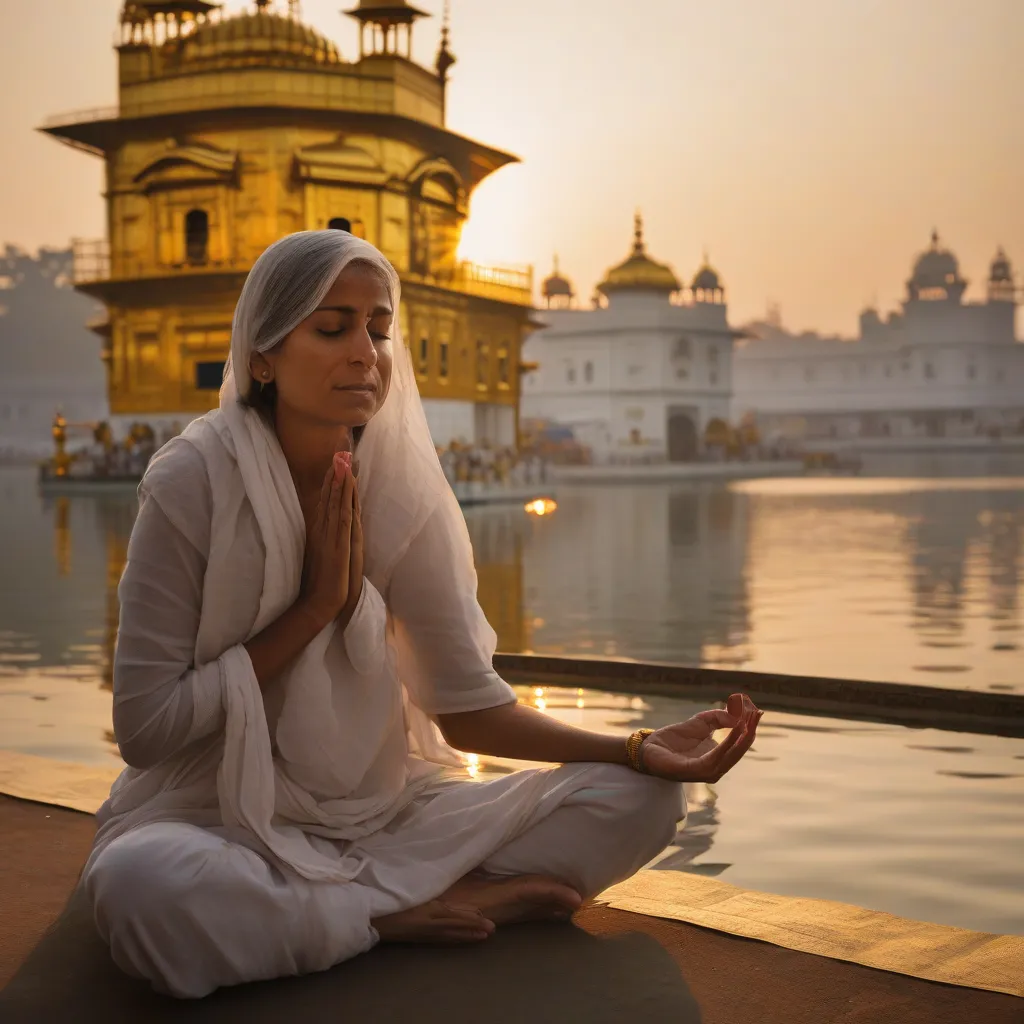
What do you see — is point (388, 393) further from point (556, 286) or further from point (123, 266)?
point (556, 286)

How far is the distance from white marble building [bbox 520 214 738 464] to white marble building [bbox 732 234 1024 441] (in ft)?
41.4

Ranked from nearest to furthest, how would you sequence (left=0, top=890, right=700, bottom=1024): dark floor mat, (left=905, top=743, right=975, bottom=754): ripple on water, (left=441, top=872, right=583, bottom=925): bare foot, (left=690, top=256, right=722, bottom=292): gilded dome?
(left=0, top=890, right=700, bottom=1024): dark floor mat, (left=441, top=872, right=583, bottom=925): bare foot, (left=905, top=743, right=975, bottom=754): ripple on water, (left=690, top=256, right=722, bottom=292): gilded dome

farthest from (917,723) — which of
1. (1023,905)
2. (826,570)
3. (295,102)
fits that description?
(295,102)

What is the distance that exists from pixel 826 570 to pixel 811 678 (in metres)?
5.61

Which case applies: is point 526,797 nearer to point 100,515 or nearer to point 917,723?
point 917,723

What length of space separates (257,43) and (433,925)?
2432 centimetres

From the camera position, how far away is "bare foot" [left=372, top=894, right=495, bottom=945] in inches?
83.0

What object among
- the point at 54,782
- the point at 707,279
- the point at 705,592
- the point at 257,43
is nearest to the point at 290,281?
the point at 54,782

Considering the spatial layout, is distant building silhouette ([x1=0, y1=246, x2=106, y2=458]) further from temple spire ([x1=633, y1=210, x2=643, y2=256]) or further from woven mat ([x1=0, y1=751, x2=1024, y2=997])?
woven mat ([x1=0, y1=751, x2=1024, y2=997])

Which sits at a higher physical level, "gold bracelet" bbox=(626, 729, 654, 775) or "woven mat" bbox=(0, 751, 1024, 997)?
"gold bracelet" bbox=(626, 729, 654, 775)

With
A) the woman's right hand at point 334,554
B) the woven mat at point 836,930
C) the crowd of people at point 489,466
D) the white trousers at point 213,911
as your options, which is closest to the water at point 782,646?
the woven mat at point 836,930

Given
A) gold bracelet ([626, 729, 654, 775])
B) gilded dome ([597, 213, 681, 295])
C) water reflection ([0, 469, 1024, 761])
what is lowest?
water reflection ([0, 469, 1024, 761])

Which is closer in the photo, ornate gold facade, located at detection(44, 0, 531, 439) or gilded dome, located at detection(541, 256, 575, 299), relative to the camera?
ornate gold facade, located at detection(44, 0, 531, 439)

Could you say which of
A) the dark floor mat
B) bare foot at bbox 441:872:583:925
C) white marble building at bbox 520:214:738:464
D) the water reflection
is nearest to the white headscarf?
bare foot at bbox 441:872:583:925
